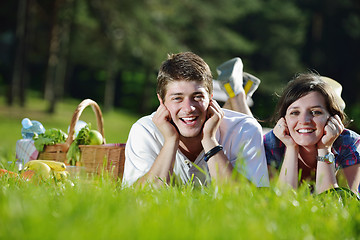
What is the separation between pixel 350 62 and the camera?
97.6 ft

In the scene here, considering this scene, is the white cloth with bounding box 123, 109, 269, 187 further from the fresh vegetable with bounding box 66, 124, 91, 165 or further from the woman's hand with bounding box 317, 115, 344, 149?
the fresh vegetable with bounding box 66, 124, 91, 165

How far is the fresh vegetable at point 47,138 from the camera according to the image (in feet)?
16.0

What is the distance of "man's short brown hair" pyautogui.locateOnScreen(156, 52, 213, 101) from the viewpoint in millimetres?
3623

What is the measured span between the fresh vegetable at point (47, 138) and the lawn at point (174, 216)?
5.94 feet

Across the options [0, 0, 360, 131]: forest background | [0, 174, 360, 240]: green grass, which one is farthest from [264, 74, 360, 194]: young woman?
[0, 0, 360, 131]: forest background

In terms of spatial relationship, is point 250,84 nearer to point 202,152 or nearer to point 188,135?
point 202,152

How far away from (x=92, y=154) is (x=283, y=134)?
197 centimetres

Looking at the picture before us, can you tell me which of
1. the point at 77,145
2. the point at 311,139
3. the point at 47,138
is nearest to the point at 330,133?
the point at 311,139

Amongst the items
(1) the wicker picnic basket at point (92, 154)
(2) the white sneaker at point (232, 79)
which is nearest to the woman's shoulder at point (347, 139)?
(2) the white sneaker at point (232, 79)

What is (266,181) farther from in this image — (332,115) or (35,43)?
(35,43)

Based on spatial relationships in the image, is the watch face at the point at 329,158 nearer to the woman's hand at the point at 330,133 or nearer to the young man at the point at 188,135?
the woman's hand at the point at 330,133

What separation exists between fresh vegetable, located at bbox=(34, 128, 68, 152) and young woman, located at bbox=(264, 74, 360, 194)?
7.55 feet

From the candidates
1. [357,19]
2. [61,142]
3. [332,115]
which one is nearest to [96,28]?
[357,19]

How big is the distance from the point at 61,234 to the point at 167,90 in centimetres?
223
